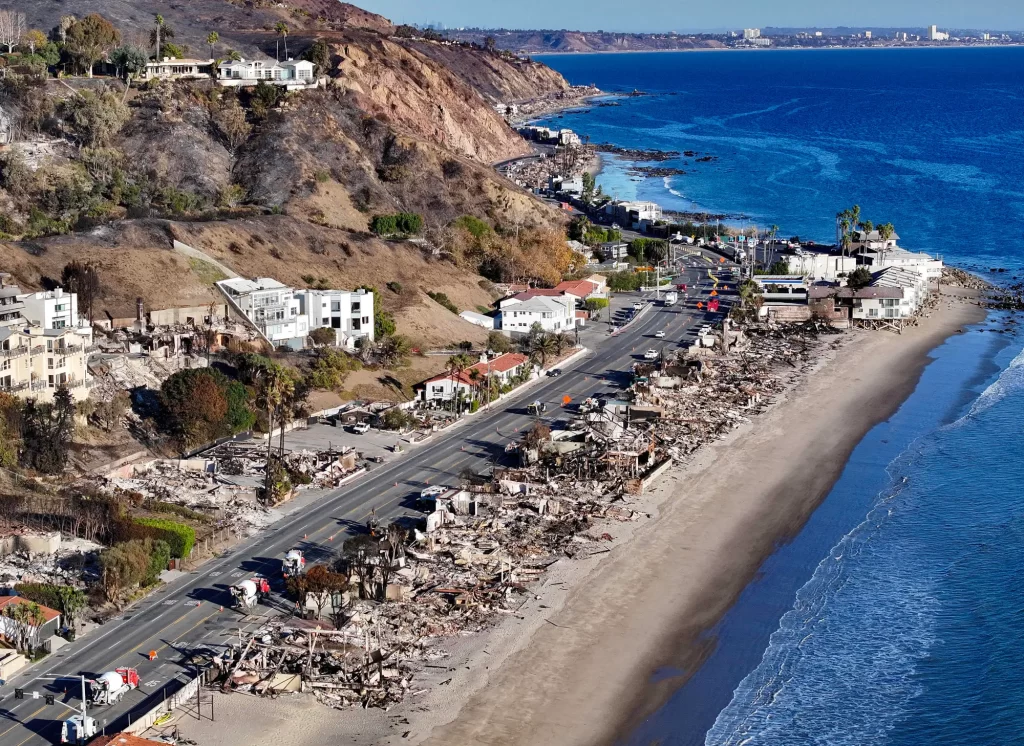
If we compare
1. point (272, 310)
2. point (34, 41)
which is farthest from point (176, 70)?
point (272, 310)

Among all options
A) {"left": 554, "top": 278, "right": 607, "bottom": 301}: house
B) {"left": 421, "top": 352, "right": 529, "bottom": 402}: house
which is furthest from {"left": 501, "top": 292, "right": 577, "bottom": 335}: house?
{"left": 421, "top": 352, "right": 529, "bottom": 402}: house

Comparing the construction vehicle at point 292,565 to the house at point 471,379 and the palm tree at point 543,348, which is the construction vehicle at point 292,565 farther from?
the palm tree at point 543,348

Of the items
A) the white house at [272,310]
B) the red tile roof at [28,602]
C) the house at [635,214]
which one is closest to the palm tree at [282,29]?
the house at [635,214]

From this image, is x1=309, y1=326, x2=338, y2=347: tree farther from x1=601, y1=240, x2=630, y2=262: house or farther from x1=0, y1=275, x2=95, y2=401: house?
x1=601, y1=240, x2=630, y2=262: house

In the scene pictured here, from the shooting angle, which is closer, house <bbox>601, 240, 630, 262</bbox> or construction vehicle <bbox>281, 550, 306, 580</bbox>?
Answer: construction vehicle <bbox>281, 550, 306, 580</bbox>

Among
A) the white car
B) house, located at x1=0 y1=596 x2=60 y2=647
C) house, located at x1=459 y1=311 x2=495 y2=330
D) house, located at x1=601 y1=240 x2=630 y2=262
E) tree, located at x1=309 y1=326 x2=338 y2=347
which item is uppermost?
house, located at x1=601 y1=240 x2=630 y2=262

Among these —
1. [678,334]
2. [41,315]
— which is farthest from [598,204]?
[41,315]

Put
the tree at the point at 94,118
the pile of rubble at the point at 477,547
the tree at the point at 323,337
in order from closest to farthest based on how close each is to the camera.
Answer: the pile of rubble at the point at 477,547
the tree at the point at 323,337
the tree at the point at 94,118

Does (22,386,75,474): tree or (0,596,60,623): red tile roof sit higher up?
(22,386,75,474): tree
